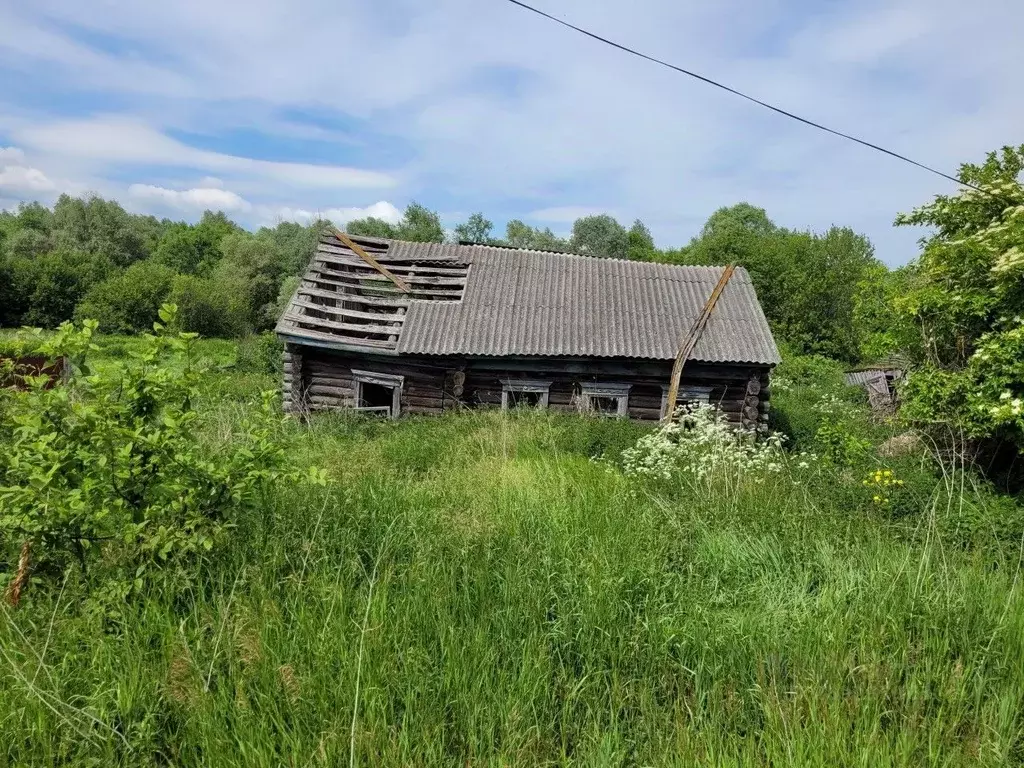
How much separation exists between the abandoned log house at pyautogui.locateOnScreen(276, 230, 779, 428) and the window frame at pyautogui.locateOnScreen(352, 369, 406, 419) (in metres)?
0.03

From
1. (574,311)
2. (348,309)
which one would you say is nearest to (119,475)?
(348,309)

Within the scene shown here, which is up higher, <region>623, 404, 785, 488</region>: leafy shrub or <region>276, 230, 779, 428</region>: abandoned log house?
<region>276, 230, 779, 428</region>: abandoned log house

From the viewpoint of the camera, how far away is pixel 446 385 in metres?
13.0

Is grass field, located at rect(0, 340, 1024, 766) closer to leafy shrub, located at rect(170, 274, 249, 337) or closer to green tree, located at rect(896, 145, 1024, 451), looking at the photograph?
green tree, located at rect(896, 145, 1024, 451)

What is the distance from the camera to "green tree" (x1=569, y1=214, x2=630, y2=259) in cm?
5756

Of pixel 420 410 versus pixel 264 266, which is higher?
pixel 264 266

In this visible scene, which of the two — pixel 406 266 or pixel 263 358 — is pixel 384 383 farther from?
pixel 263 358

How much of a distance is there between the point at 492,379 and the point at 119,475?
10603mm

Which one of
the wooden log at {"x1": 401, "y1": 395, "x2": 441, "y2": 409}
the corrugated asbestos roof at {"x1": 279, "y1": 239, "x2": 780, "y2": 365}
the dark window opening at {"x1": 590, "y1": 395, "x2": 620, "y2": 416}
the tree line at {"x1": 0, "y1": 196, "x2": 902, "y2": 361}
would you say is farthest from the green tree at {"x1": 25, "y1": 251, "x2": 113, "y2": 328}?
the dark window opening at {"x1": 590, "y1": 395, "x2": 620, "y2": 416}

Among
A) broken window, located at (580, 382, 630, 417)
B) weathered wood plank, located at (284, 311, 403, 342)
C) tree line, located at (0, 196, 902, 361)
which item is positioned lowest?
broken window, located at (580, 382, 630, 417)

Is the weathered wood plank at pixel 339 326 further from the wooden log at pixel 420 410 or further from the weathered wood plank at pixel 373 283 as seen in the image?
the wooden log at pixel 420 410

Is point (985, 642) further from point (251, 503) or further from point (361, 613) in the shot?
point (251, 503)

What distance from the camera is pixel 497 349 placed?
1257cm

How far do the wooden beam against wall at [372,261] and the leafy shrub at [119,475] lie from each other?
11246mm
